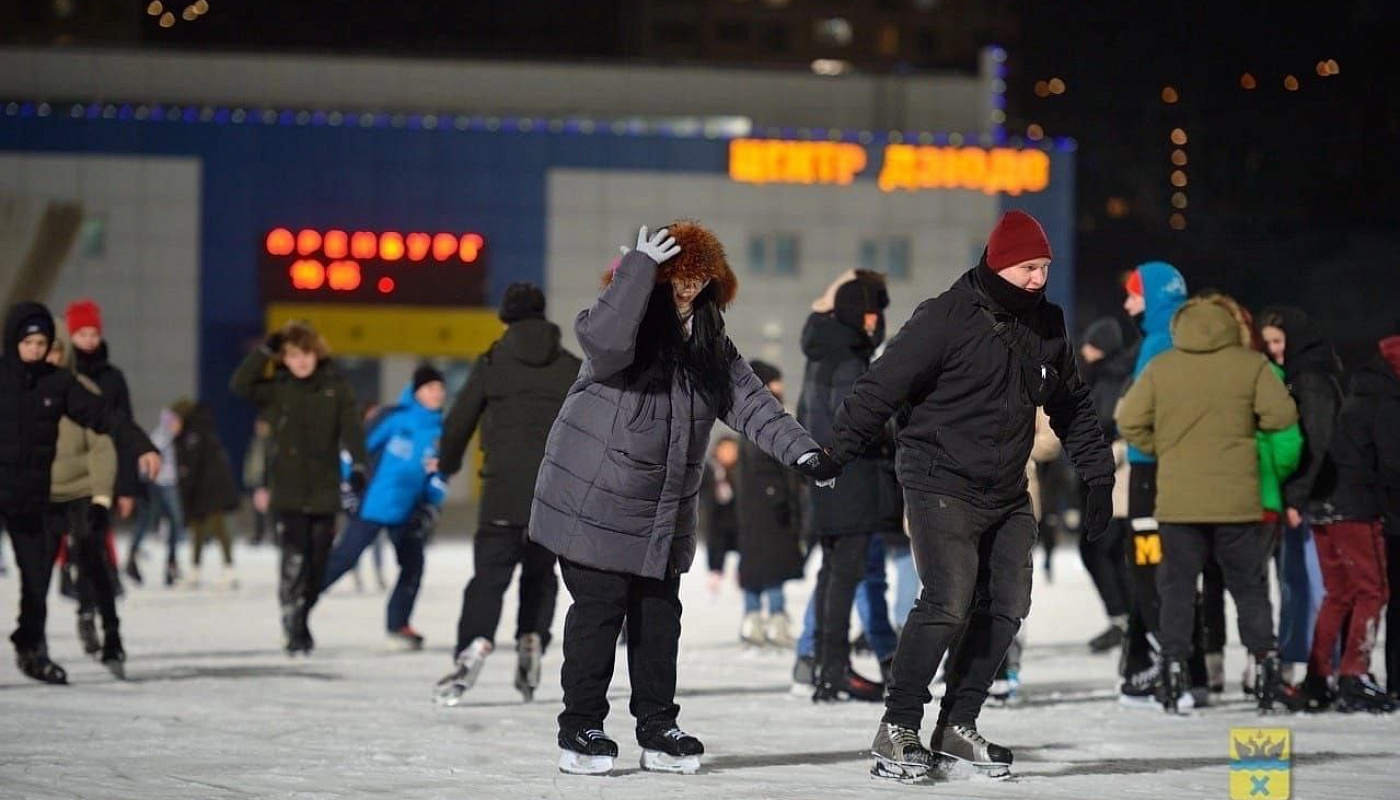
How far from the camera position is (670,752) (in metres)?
7.00

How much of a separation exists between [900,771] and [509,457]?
3.01 metres

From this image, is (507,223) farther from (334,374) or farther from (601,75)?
(334,374)

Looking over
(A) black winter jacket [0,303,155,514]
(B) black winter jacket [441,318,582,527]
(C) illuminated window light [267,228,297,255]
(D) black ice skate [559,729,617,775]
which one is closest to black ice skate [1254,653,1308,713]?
(B) black winter jacket [441,318,582,527]

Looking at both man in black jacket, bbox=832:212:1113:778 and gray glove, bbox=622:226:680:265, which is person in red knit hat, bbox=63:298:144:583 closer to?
gray glove, bbox=622:226:680:265

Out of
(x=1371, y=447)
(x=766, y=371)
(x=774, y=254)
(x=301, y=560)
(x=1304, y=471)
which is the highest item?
(x=774, y=254)

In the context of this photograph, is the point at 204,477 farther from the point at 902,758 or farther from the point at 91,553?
the point at 902,758

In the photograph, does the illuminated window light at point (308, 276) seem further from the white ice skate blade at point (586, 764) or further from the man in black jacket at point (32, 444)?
the white ice skate blade at point (586, 764)

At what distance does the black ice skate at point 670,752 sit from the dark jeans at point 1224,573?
2665 mm

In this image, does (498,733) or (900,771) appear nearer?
(900,771)

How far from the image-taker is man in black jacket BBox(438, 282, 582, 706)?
30.3 ft

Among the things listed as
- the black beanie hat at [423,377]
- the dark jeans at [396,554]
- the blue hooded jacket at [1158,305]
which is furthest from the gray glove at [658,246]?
the black beanie hat at [423,377]

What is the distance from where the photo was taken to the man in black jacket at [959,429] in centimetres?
687

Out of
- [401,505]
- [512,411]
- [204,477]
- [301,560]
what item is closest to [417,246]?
[204,477]

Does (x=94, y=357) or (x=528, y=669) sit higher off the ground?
(x=94, y=357)
